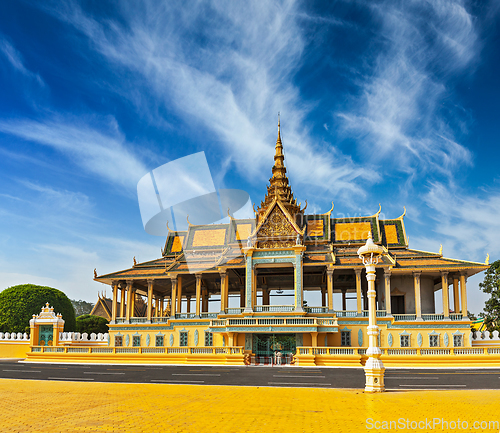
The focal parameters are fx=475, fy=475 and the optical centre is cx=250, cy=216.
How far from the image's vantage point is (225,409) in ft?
35.2

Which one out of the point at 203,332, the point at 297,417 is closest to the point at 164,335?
the point at 203,332

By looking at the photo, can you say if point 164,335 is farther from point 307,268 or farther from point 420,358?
point 420,358

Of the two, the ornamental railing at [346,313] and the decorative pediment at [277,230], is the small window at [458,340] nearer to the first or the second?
Result: the ornamental railing at [346,313]

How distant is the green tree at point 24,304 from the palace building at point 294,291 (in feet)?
27.0

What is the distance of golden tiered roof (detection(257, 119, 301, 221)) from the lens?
42781 millimetres

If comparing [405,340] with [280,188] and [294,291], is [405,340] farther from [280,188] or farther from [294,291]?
[280,188]

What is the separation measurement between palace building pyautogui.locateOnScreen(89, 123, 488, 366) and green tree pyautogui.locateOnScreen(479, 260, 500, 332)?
19.7 ft

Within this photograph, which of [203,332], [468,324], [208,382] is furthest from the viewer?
[203,332]

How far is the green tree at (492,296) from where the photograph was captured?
4109 cm

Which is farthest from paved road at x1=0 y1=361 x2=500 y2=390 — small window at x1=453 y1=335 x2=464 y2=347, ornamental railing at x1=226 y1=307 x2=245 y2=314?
ornamental railing at x1=226 y1=307 x2=245 y2=314

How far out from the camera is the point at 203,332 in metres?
35.6

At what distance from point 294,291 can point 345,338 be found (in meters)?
4.81

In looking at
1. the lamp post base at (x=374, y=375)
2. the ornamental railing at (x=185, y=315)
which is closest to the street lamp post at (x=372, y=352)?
the lamp post base at (x=374, y=375)

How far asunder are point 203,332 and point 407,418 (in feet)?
89.8
